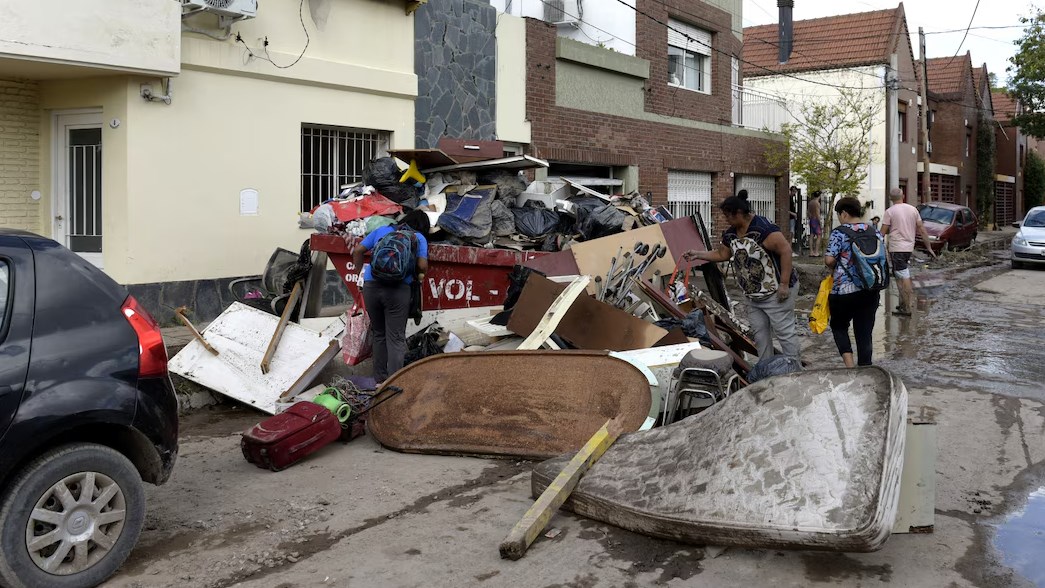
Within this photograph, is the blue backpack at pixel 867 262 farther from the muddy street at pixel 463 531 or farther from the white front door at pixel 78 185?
the white front door at pixel 78 185

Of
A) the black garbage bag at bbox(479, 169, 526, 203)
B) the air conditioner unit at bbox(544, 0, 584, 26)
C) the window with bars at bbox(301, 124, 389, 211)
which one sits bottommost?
the black garbage bag at bbox(479, 169, 526, 203)

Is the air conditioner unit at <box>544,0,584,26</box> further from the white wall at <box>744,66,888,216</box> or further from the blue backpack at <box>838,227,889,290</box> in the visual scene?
the blue backpack at <box>838,227,889,290</box>

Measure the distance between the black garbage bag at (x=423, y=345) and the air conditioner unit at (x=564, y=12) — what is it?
44.4 ft

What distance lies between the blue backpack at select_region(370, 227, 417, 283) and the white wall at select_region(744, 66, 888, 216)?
25.0 m

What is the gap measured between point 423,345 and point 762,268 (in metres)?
3.06

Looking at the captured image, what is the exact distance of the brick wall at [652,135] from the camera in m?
15.8

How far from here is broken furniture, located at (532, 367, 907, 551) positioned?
389cm

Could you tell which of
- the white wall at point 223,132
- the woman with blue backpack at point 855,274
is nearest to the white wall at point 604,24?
the white wall at point 223,132

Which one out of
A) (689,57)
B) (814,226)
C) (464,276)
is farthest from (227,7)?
(814,226)

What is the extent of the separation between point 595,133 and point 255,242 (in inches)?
311

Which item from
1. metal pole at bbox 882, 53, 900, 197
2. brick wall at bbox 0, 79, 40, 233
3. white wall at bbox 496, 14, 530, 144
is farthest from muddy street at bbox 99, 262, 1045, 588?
metal pole at bbox 882, 53, 900, 197

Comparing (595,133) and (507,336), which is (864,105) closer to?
Answer: (595,133)

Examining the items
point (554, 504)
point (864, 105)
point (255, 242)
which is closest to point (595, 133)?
point (255, 242)

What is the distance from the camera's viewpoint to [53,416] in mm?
3873
